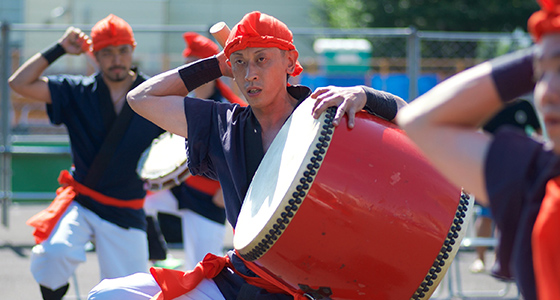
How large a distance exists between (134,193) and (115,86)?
2.06 ft

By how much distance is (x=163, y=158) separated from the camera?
429cm

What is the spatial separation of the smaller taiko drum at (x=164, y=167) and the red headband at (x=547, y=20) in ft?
9.23

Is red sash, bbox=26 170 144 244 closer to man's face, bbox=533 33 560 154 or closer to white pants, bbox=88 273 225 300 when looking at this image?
white pants, bbox=88 273 225 300

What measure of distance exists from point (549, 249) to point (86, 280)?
4.56 metres

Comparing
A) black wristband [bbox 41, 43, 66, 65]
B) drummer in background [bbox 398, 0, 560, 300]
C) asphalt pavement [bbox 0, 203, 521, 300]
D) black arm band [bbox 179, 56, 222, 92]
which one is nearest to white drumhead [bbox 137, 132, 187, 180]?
black wristband [bbox 41, 43, 66, 65]

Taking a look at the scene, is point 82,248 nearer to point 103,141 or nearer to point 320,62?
point 103,141

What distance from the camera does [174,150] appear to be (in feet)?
14.1

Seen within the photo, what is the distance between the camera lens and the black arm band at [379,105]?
2.39 m

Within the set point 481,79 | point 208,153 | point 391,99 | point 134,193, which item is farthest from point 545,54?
point 134,193

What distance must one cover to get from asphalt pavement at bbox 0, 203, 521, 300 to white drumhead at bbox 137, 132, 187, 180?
103cm

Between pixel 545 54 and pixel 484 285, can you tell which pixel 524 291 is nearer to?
pixel 545 54

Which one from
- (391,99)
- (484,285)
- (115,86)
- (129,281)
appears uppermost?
(391,99)

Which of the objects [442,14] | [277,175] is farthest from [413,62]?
[442,14]

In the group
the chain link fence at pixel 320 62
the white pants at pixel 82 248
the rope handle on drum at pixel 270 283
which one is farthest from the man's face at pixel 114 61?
the chain link fence at pixel 320 62
